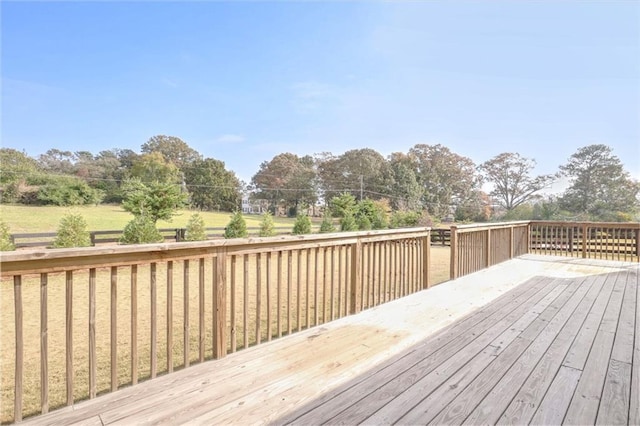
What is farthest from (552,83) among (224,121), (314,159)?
(314,159)

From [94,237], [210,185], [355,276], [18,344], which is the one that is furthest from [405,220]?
[210,185]

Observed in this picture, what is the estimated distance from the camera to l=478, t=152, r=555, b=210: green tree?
92.7ft

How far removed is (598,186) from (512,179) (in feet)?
25.6

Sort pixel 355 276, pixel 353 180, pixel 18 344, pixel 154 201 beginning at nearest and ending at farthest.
Answer: pixel 18 344 < pixel 355 276 < pixel 154 201 < pixel 353 180

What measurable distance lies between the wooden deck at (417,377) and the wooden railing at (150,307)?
0.19 m

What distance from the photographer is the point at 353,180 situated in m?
36.2

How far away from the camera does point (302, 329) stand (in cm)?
264

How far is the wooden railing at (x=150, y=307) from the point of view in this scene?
1479mm

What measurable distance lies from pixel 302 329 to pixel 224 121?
27.0 meters

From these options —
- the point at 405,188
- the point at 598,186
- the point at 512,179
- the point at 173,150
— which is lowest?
the point at 598,186

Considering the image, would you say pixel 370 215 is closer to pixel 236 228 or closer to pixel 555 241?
pixel 236 228

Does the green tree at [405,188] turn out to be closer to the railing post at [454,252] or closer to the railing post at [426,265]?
the railing post at [454,252]

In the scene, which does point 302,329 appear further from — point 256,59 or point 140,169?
point 140,169

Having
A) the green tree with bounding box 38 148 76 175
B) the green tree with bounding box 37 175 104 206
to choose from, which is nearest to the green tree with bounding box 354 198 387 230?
the green tree with bounding box 37 175 104 206
